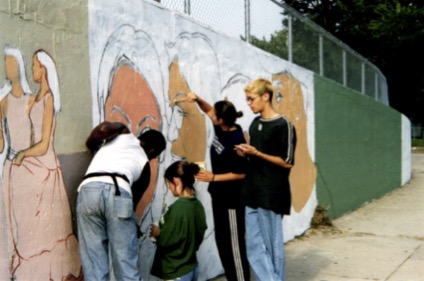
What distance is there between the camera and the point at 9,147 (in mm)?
3709

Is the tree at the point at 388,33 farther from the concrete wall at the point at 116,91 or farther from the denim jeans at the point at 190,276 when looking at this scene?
the denim jeans at the point at 190,276

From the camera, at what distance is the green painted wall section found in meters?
10.0

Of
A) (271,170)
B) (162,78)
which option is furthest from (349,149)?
(271,170)

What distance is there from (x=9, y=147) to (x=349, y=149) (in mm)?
8478

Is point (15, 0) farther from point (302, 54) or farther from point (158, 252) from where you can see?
point (302, 54)

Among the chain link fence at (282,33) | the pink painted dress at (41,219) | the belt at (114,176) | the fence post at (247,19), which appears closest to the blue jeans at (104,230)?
the belt at (114,176)

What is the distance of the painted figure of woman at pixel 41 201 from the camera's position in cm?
378

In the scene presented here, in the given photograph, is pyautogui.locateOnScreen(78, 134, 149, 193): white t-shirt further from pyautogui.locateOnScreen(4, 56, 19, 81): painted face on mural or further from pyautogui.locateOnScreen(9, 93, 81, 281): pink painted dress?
pyautogui.locateOnScreen(4, 56, 19, 81): painted face on mural

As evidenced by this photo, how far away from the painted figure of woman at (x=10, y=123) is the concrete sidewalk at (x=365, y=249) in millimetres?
3395

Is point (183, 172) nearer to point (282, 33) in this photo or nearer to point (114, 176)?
point (114, 176)

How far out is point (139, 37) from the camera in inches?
204

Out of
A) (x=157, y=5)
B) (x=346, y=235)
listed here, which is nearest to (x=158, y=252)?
(x=157, y=5)

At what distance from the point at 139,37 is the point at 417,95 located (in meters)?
29.6

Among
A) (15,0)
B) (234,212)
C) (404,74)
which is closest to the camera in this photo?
(15,0)
